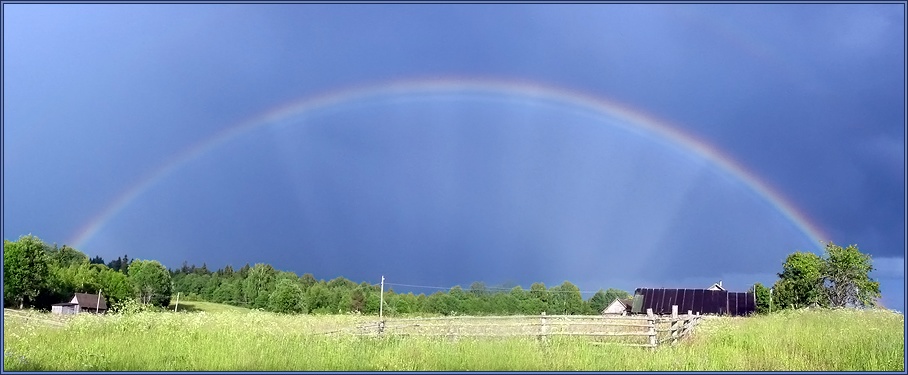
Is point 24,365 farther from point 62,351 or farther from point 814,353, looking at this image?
point 814,353

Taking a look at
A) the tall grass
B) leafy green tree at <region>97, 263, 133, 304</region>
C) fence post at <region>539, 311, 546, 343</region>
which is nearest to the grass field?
the tall grass

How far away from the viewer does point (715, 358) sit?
10711mm

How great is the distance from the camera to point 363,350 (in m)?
10.8

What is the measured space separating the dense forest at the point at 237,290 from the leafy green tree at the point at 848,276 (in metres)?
16.4

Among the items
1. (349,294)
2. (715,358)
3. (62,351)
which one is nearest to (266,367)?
(62,351)

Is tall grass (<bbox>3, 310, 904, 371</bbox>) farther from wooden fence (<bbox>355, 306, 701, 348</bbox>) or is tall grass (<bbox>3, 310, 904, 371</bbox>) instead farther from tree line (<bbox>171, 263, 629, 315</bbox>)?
tree line (<bbox>171, 263, 629, 315</bbox>)

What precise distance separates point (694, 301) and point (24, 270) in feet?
132

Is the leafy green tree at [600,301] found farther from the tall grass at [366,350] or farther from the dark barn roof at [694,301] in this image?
the tall grass at [366,350]

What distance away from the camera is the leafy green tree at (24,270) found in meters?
27.4

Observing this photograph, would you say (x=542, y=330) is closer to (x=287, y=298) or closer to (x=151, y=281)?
(x=151, y=281)

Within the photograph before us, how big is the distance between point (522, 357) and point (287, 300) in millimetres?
36597

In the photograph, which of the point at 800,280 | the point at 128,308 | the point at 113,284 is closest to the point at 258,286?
the point at 113,284

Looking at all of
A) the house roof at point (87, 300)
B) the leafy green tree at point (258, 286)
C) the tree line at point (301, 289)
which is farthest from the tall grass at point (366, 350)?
the leafy green tree at point (258, 286)

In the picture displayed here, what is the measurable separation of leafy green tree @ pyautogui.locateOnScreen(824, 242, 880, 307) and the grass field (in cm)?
2844
